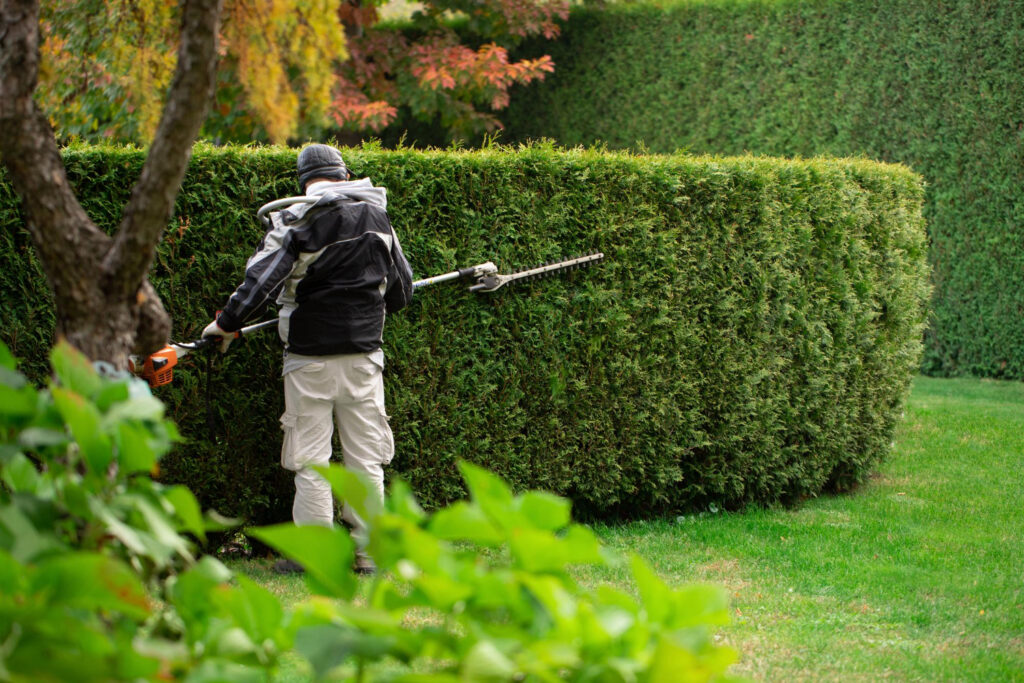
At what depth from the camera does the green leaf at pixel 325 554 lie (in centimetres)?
150

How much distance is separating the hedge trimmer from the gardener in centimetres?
15

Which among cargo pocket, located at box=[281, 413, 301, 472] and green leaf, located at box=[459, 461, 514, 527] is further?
cargo pocket, located at box=[281, 413, 301, 472]

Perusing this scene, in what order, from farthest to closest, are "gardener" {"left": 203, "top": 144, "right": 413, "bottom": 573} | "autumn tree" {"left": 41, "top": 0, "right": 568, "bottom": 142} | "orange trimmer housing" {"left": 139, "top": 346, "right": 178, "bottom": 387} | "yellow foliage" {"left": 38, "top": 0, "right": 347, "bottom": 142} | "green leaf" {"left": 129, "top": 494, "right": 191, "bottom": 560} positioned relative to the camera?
1. "autumn tree" {"left": 41, "top": 0, "right": 568, "bottom": 142}
2. "yellow foliage" {"left": 38, "top": 0, "right": 347, "bottom": 142}
3. "gardener" {"left": 203, "top": 144, "right": 413, "bottom": 573}
4. "orange trimmer housing" {"left": 139, "top": 346, "right": 178, "bottom": 387}
5. "green leaf" {"left": 129, "top": 494, "right": 191, "bottom": 560}

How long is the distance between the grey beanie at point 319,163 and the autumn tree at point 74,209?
2.84 metres

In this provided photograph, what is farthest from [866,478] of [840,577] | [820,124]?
[820,124]

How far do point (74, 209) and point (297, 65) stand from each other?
8.72 metres

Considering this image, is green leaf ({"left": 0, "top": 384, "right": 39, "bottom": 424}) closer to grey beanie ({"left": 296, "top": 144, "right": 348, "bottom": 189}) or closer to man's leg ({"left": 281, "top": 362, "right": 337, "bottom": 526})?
man's leg ({"left": 281, "top": 362, "right": 337, "bottom": 526})

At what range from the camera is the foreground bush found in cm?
137

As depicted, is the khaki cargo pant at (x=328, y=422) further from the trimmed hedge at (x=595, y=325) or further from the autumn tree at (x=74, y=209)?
the autumn tree at (x=74, y=209)

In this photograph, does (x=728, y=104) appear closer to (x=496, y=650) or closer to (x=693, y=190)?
(x=693, y=190)

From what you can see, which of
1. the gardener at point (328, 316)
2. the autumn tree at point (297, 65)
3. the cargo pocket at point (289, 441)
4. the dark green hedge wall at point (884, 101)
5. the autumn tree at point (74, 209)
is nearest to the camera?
the autumn tree at point (74, 209)

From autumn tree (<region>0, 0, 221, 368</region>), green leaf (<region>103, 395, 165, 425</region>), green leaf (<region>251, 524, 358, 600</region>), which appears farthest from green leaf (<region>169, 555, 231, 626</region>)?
autumn tree (<region>0, 0, 221, 368</region>)

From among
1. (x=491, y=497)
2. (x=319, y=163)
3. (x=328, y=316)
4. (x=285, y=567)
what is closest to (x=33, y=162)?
(x=491, y=497)

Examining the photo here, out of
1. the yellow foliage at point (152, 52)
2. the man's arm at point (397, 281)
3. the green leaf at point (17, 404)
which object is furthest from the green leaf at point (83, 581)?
the yellow foliage at point (152, 52)
